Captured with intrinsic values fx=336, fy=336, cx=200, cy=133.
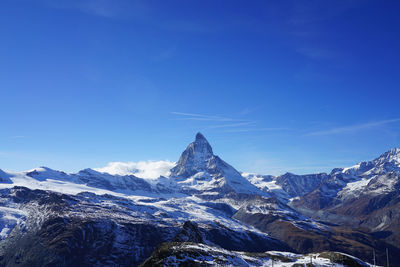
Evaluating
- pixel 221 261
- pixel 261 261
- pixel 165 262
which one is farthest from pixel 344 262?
pixel 165 262

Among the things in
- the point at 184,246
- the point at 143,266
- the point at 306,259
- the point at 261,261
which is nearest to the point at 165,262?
the point at 143,266

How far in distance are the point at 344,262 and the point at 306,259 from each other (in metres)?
19.0

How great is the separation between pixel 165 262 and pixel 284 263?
67.9 meters

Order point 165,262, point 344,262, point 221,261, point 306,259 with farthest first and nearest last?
point 306,259 < point 344,262 < point 221,261 < point 165,262

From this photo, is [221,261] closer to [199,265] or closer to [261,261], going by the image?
[199,265]

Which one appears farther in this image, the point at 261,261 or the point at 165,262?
the point at 261,261

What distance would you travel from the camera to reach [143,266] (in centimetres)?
11394

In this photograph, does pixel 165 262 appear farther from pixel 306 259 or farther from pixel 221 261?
pixel 306 259

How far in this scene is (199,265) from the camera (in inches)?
4542

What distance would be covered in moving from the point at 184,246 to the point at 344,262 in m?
71.6

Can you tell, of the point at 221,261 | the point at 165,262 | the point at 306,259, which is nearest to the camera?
the point at 165,262

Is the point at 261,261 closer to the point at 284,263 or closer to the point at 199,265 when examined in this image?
the point at 284,263

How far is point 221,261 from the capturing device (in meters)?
125

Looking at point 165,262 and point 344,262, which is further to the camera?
point 344,262
